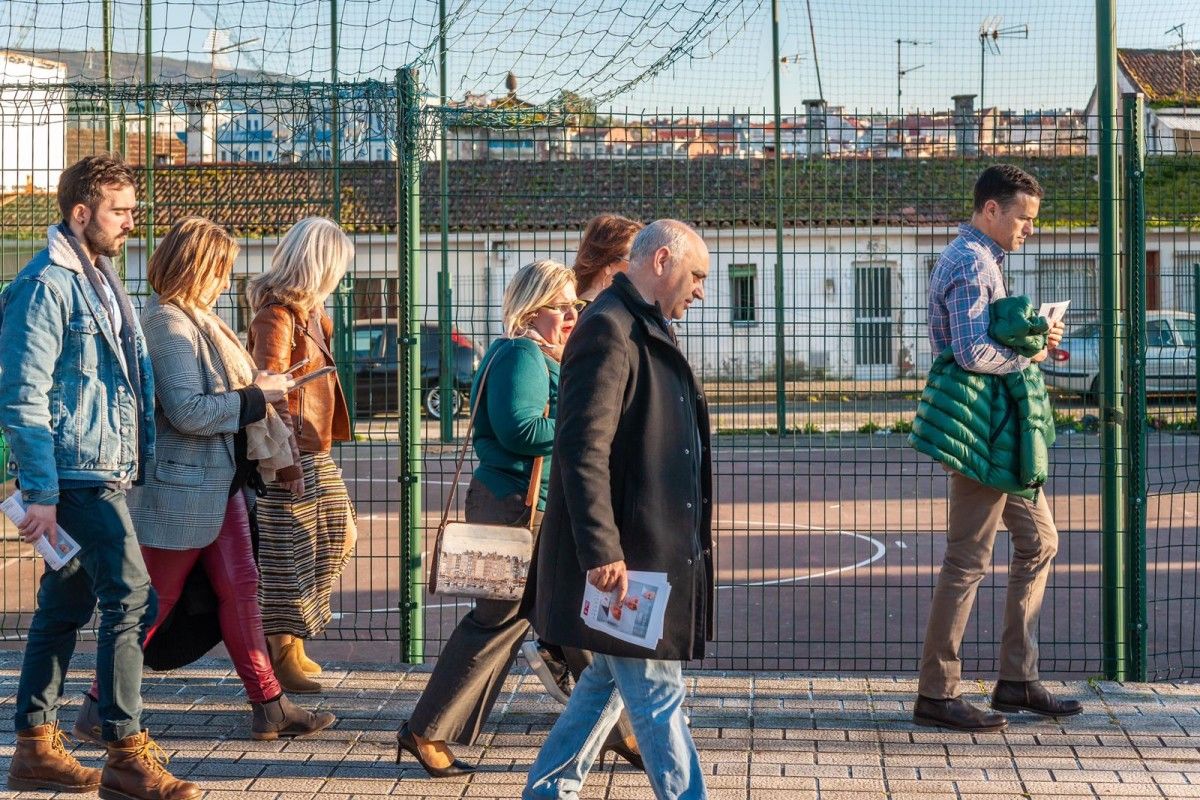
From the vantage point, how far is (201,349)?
5.50 meters

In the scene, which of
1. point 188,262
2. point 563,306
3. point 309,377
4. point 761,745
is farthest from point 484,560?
point 188,262

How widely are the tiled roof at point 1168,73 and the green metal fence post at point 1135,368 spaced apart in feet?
1.51

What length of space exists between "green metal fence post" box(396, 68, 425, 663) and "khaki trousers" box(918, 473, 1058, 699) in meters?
2.33

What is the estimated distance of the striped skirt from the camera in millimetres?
6082

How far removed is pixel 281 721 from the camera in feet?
18.6

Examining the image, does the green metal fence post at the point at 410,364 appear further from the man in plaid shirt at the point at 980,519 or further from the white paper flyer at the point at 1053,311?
the white paper flyer at the point at 1053,311

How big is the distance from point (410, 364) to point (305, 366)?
0.68 metres

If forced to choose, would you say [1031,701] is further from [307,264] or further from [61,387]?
[61,387]

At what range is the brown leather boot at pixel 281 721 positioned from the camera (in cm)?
566

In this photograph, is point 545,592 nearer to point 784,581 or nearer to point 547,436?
point 547,436

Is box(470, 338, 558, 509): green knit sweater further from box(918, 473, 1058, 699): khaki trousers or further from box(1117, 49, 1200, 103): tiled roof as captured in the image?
box(1117, 49, 1200, 103): tiled roof

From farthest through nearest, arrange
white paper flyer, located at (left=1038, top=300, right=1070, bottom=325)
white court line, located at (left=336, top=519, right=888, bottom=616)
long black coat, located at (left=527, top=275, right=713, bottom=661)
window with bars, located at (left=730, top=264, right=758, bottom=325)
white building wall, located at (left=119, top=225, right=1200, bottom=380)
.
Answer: white court line, located at (left=336, top=519, right=888, bottom=616), window with bars, located at (left=730, top=264, right=758, bottom=325), white building wall, located at (left=119, top=225, right=1200, bottom=380), white paper flyer, located at (left=1038, top=300, right=1070, bottom=325), long black coat, located at (left=527, top=275, right=713, bottom=661)

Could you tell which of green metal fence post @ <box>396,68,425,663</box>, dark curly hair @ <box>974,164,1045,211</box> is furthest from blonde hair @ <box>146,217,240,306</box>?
dark curly hair @ <box>974,164,1045,211</box>

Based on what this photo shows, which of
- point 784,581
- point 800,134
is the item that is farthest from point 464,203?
point 784,581
